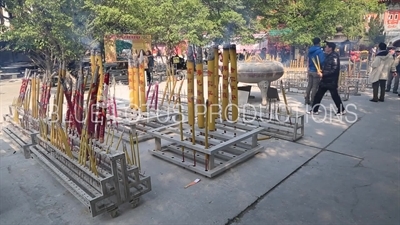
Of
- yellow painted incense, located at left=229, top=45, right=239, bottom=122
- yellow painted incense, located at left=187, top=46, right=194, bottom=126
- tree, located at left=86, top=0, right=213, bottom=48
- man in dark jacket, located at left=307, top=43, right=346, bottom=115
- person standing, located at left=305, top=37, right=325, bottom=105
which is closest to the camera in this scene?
yellow painted incense, located at left=187, top=46, right=194, bottom=126

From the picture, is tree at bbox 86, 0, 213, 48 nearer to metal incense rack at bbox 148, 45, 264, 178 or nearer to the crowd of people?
the crowd of people

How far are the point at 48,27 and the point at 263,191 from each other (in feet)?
A: 32.8

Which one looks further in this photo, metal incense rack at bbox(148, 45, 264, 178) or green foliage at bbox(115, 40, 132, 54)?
green foliage at bbox(115, 40, 132, 54)

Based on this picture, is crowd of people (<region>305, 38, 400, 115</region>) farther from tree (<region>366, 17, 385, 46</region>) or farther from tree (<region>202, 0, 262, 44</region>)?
tree (<region>366, 17, 385, 46</region>)

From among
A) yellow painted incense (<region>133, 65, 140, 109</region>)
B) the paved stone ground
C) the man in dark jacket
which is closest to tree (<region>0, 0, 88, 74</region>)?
yellow painted incense (<region>133, 65, 140, 109</region>)

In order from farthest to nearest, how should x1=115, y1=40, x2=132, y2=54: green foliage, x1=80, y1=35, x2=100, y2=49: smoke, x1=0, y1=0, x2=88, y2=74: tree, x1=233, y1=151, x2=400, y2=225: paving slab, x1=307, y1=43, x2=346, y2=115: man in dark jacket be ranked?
x1=115, y1=40, x2=132, y2=54: green foliage < x1=80, y1=35, x2=100, y2=49: smoke < x1=0, y1=0, x2=88, y2=74: tree < x1=307, y1=43, x2=346, y2=115: man in dark jacket < x1=233, y1=151, x2=400, y2=225: paving slab

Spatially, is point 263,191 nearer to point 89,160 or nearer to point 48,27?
point 89,160

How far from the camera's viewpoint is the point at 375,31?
24.0 metres

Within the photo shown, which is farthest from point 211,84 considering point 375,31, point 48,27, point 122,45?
point 375,31

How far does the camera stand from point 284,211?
8.30ft

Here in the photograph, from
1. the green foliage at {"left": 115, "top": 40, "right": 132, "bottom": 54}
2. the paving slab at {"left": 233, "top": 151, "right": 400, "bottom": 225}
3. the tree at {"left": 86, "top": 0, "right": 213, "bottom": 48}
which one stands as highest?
the tree at {"left": 86, "top": 0, "right": 213, "bottom": 48}

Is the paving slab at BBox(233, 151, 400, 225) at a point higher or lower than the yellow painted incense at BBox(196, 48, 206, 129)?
lower

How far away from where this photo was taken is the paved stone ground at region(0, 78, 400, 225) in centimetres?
248

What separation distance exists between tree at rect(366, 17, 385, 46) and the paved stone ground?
78.3 ft
